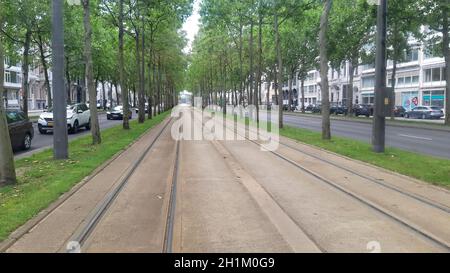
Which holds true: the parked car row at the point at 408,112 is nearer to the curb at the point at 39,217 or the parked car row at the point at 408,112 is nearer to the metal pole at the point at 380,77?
the metal pole at the point at 380,77

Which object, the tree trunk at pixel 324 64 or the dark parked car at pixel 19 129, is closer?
the dark parked car at pixel 19 129

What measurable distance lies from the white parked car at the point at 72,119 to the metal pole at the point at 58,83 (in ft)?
41.9

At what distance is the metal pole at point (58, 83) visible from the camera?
14.8 metres

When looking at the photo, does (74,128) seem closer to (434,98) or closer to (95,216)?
(95,216)

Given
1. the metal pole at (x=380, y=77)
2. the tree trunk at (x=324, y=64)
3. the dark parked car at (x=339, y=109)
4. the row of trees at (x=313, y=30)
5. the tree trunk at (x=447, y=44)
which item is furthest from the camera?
the dark parked car at (x=339, y=109)

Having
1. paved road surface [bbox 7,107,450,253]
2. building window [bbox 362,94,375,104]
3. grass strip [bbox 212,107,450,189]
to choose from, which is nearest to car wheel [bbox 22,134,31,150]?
paved road surface [bbox 7,107,450,253]

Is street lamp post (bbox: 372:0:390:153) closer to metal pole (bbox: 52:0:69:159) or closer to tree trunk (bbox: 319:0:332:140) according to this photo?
tree trunk (bbox: 319:0:332:140)

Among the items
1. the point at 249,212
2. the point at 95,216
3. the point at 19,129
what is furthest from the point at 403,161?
the point at 19,129

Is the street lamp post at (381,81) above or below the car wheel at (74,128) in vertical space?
above

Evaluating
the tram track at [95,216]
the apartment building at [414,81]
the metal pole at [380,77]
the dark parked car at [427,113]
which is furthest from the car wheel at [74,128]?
the dark parked car at [427,113]

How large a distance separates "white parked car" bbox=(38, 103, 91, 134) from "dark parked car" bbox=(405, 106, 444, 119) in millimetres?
38053

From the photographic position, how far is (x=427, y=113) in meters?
55.6

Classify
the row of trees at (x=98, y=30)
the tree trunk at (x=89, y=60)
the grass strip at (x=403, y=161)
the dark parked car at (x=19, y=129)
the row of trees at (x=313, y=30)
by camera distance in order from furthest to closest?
1. the row of trees at (x=313, y=30)
2. the row of trees at (x=98, y=30)
3. the tree trunk at (x=89, y=60)
4. the dark parked car at (x=19, y=129)
5. the grass strip at (x=403, y=161)
